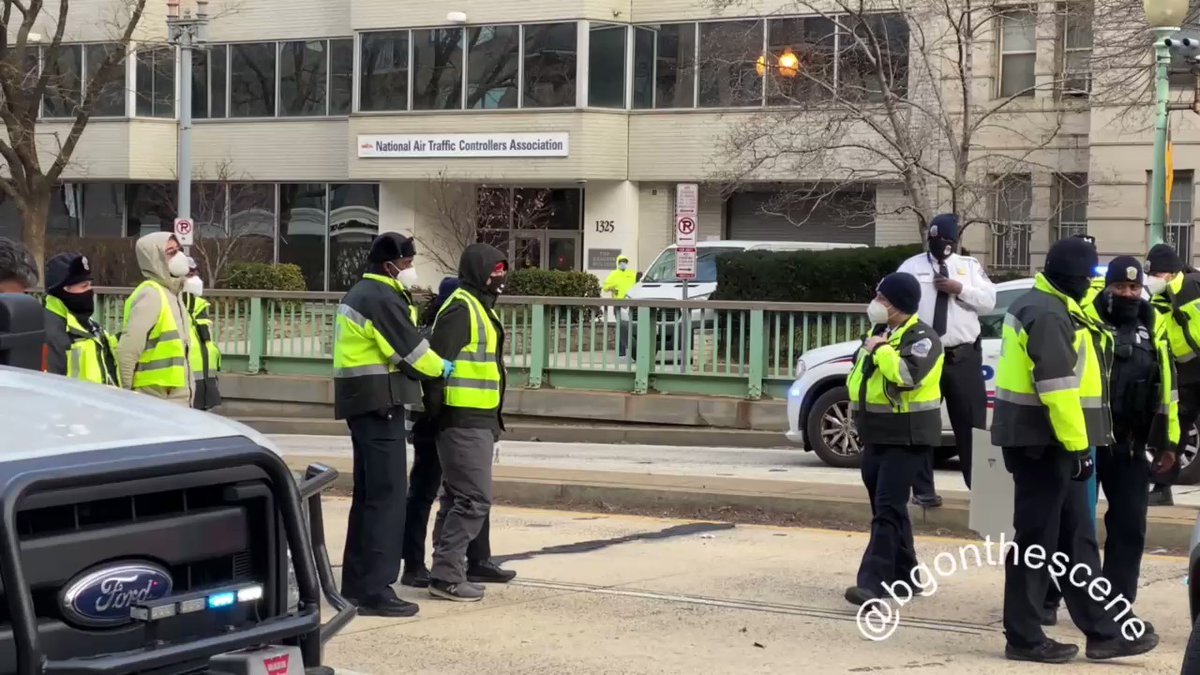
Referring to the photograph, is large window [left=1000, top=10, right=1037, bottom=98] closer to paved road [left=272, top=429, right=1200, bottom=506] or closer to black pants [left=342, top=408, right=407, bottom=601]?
paved road [left=272, top=429, right=1200, bottom=506]

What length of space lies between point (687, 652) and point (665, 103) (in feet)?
94.5

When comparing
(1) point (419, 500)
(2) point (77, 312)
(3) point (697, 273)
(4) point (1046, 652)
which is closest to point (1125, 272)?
(4) point (1046, 652)

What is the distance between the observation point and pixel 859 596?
8273 millimetres

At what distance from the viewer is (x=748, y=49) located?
31422 millimetres

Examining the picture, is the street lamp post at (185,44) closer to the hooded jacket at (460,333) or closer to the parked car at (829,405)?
the parked car at (829,405)

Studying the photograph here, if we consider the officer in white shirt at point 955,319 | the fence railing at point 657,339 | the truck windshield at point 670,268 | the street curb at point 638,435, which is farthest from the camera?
the truck windshield at point 670,268

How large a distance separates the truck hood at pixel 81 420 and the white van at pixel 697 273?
1965 cm

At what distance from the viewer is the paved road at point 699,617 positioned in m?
7.26

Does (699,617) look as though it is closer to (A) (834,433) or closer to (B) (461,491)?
(B) (461,491)

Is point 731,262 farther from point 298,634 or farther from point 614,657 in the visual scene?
point 298,634

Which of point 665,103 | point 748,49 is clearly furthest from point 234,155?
point 748,49

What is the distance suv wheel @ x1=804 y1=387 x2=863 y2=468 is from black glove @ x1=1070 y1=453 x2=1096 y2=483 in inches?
269

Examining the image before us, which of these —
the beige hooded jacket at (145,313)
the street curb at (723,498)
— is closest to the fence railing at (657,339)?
the street curb at (723,498)

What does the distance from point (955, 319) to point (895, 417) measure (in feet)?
6.90
